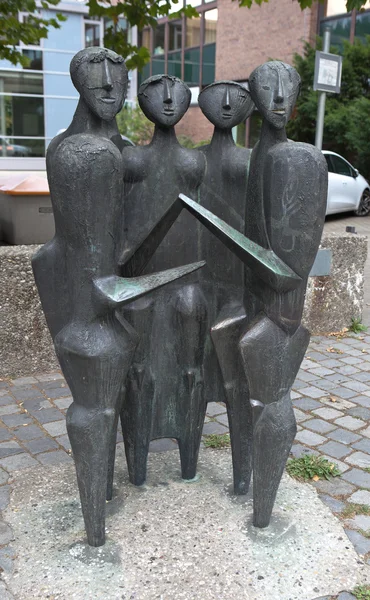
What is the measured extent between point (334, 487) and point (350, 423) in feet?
3.18

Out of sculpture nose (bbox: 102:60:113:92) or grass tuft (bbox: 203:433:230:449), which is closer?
sculpture nose (bbox: 102:60:113:92)

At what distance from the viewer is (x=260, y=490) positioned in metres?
2.65

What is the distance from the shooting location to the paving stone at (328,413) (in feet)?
14.1

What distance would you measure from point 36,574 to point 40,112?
62.9 ft

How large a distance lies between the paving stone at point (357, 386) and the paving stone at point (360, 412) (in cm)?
39

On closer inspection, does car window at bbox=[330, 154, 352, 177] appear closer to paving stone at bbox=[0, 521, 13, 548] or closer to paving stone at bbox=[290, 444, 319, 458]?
paving stone at bbox=[290, 444, 319, 458]

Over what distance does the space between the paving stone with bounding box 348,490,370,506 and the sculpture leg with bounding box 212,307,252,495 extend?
23.9 inches

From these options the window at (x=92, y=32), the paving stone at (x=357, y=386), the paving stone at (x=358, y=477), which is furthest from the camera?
the window at (x=92, y=32)

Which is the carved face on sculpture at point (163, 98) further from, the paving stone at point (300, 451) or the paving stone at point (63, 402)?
the paving stone at point (63, 402)

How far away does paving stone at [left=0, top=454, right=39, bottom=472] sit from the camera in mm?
3433

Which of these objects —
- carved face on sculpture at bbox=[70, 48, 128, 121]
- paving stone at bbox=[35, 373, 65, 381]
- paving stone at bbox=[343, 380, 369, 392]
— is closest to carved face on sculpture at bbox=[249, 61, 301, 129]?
carved face on sculpture at bbox=[70, 48, 128, 121]

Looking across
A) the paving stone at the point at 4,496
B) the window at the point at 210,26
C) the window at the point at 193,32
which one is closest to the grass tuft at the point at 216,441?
the paving stone at the point at 4,496

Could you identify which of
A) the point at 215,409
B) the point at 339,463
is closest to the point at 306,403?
the point at 215,409

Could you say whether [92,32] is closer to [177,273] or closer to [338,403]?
[338,403]
